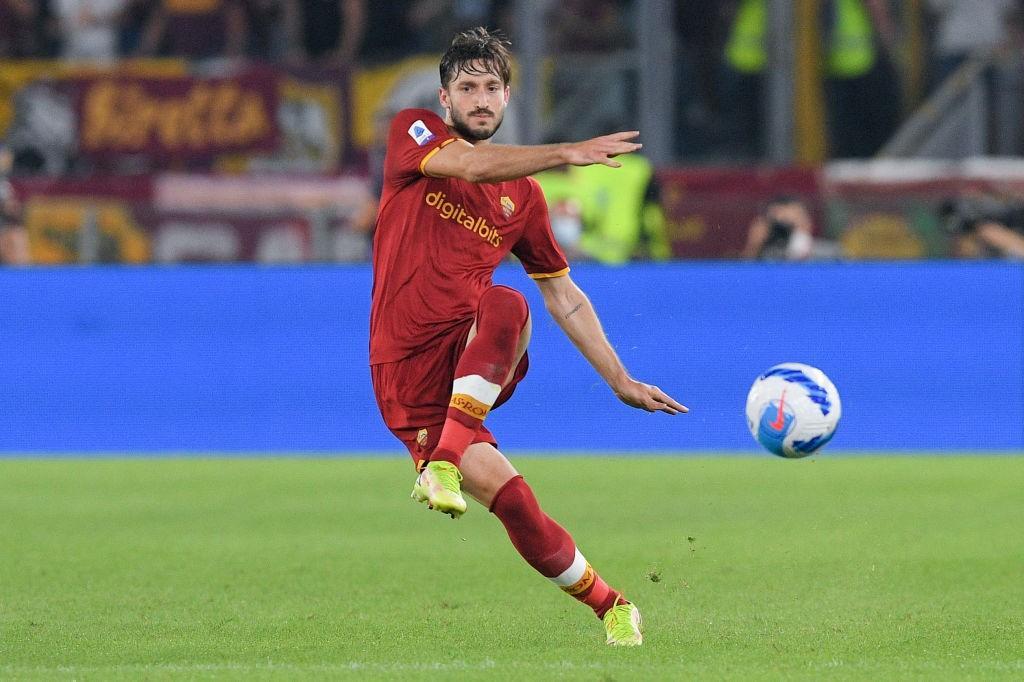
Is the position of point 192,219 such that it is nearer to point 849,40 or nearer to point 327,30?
point 327,30

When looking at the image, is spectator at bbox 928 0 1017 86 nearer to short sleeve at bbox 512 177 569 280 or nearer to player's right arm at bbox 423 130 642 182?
short sleeve at bbox 512 177 569 280

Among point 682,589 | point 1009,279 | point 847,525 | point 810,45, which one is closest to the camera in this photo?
point 682,589

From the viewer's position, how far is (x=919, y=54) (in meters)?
18.0

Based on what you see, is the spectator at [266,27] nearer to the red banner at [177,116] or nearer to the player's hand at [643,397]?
the red banner at [177,116]

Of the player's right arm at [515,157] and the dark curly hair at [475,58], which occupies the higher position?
the dark curly hair at [475,58]

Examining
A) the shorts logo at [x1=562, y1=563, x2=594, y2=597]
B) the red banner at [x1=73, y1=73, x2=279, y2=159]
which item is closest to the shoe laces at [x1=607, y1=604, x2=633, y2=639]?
the shorts logo at [x1=562, y1=563, x2=594, y2=597]

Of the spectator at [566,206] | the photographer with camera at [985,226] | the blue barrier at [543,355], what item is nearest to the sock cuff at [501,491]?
the blue barrier at [543,355]

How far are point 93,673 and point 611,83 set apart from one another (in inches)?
499

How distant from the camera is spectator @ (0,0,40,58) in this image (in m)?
18.1

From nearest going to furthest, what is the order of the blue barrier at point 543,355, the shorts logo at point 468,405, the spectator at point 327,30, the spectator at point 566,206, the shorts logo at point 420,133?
the shorts logo at point 468,405
the shorts logo at point 420,133
the blue barrier at point 543,355
the spectator at point 566,206
the spectator at point 327,30

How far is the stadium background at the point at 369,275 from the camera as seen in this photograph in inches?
481

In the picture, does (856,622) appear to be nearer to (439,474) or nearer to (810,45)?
(439,474)

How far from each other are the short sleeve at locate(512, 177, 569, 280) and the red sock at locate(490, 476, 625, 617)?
2.38 feet

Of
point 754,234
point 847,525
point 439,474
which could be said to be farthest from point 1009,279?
point 439,474
